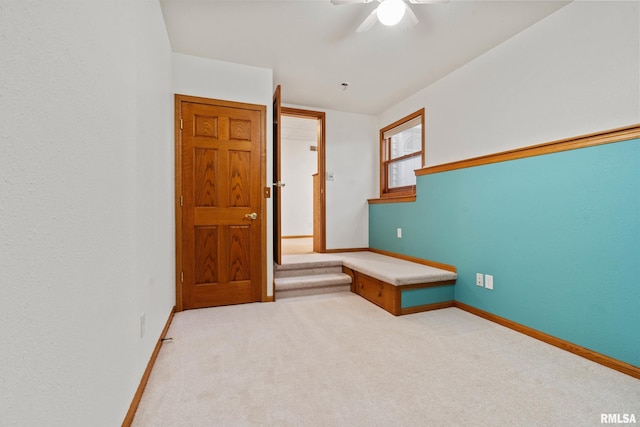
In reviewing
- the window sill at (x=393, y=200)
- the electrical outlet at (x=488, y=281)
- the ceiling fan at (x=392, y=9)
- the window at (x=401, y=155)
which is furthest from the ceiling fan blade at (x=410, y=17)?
the electrical outlet at (x=488, y=281)

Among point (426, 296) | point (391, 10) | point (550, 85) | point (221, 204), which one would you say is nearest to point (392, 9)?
point (391, 10)

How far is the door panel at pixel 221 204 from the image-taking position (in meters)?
2.82

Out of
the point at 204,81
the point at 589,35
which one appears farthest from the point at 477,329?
the point at 204,81

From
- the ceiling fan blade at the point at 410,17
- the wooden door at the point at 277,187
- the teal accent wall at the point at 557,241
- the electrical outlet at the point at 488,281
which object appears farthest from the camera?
the wooden door at the point at 277,187

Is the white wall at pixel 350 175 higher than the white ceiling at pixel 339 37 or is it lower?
lower

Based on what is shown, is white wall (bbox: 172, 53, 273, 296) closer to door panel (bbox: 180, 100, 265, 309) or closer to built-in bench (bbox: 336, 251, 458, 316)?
door panel (bbox: 180, 100, 265, 309)

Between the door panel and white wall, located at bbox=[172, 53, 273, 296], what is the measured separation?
10cm

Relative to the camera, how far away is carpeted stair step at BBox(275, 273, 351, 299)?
127 inches

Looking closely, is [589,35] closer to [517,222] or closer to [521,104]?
[521,104]

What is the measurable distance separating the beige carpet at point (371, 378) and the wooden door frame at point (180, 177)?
0.56 m

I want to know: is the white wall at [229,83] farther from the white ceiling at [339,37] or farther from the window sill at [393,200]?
the window sill at [393,200]

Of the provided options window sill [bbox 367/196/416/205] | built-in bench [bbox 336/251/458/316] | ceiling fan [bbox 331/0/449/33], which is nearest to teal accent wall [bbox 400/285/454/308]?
built-in bench [bbox 336/251/458/316]

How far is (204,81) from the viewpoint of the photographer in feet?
9.49

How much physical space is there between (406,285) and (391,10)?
7.35ft
